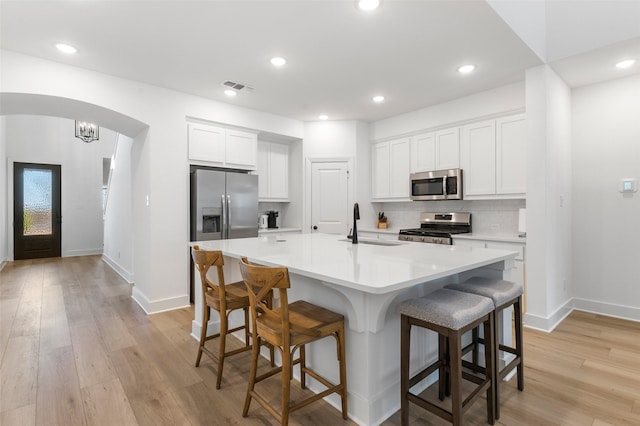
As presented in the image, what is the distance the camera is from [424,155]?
4629 mm

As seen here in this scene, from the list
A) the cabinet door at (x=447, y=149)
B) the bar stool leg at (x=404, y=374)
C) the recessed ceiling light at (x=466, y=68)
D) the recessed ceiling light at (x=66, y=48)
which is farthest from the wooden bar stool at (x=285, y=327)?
the cabinet door at (x=447, y=149)

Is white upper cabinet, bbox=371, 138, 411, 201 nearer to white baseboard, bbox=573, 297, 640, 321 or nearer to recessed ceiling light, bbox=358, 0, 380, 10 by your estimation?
white baseboard, bbox=573, 297, 640, 321

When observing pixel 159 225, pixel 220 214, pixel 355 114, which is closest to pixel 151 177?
pixel 159 225

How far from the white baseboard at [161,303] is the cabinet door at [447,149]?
3785mm

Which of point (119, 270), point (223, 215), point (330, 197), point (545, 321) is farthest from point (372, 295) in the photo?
point (119, 270)

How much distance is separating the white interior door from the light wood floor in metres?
2.41

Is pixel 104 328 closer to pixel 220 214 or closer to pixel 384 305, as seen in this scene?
pixel 220 214

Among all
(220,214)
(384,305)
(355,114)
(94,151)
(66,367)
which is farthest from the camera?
(94,151)

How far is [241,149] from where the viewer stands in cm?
455

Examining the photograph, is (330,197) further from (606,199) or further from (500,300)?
(500,300)

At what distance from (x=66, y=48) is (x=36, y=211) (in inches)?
264

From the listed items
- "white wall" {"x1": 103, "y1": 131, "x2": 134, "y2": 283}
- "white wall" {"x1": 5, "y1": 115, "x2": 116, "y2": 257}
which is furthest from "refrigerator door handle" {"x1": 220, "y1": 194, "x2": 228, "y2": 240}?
"white wall" {"x1": 5, "y1": 115, "x2": 116, "y2": 257}

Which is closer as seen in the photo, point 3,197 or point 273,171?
point 273,171

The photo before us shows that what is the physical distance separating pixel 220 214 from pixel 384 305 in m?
3.05
